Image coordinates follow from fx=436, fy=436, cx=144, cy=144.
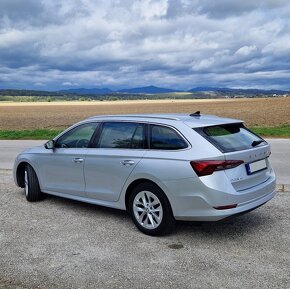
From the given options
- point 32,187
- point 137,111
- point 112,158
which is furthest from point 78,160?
point 137,111

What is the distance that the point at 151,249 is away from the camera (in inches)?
196

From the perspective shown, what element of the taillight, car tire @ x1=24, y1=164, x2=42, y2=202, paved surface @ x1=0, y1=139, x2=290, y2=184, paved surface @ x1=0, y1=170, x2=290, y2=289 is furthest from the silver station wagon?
paved surface @ x1=0, y1=139, x2=290, y2=184

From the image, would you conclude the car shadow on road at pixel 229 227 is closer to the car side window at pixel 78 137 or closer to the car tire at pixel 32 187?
the car side window at pixel 78 137

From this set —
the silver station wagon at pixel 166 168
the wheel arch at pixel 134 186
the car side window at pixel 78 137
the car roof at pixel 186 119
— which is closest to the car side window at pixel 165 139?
the silver station wagon at pixel 166 168

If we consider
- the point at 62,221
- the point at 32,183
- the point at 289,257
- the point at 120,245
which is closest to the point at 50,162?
the point at 32,183

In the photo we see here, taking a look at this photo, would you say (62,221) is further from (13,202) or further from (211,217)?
(211,217)

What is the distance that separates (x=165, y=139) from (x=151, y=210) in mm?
897

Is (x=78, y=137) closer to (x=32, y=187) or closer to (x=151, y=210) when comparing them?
(x=32, y=187)

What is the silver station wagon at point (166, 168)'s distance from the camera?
4.94 metres

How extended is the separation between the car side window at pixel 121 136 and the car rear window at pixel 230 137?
0.87 m

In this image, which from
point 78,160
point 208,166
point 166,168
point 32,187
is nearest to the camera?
point 208,166

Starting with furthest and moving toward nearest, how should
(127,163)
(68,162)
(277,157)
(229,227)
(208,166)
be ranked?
(277,157) → (68,162) → (229,227) → (127,163) → (208,166)

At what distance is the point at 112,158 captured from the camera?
19.2 feet

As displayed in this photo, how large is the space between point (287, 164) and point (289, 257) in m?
6.20
